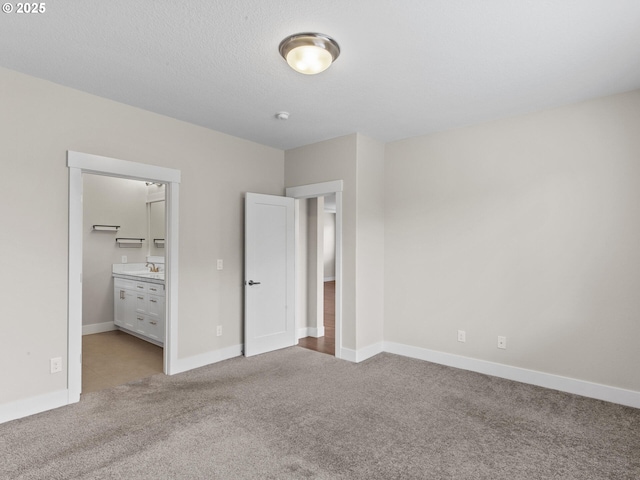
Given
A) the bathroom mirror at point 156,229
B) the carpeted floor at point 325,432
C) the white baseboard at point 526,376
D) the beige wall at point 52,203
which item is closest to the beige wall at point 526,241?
the white baseboard at point 526,376

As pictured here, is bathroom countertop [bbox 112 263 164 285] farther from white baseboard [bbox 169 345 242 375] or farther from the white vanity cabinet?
white baseboard [bbox 169 345 242 375]

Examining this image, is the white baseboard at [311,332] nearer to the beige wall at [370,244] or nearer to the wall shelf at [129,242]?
the beige wall at [370,244]

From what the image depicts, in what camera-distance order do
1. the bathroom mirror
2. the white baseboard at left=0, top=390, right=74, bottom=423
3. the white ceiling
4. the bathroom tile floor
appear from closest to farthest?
the white ceiling, the white baseboard at left=0, top=390, right=74, bottom=423, the bathroom tile floor, the bathroom mirror

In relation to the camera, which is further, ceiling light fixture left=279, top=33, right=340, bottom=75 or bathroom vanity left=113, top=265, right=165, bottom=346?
bathroom vanity left=113, top=265, right=165, bottom=346

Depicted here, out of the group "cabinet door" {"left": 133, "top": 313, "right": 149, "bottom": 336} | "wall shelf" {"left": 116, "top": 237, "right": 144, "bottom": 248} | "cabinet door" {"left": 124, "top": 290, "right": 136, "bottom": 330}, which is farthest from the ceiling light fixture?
"wall shelf" {"left": 116, "top": 237, "right": 144, "bottom": 248}

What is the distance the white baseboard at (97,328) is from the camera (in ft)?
17.8

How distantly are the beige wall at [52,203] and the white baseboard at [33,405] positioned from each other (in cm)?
4

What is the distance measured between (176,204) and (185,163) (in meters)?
0.45

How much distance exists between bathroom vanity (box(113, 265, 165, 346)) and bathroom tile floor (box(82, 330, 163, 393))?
0.16m

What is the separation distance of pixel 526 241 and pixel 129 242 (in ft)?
18.4

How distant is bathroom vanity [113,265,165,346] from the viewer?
15.5ft

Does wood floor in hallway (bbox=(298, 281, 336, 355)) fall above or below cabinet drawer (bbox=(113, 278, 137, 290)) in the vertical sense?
below

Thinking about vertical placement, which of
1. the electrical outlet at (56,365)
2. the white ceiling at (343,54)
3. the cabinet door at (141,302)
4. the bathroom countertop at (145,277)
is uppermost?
the white ceiling at (343,54)

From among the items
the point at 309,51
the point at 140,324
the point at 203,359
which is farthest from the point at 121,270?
the point at 309,51
